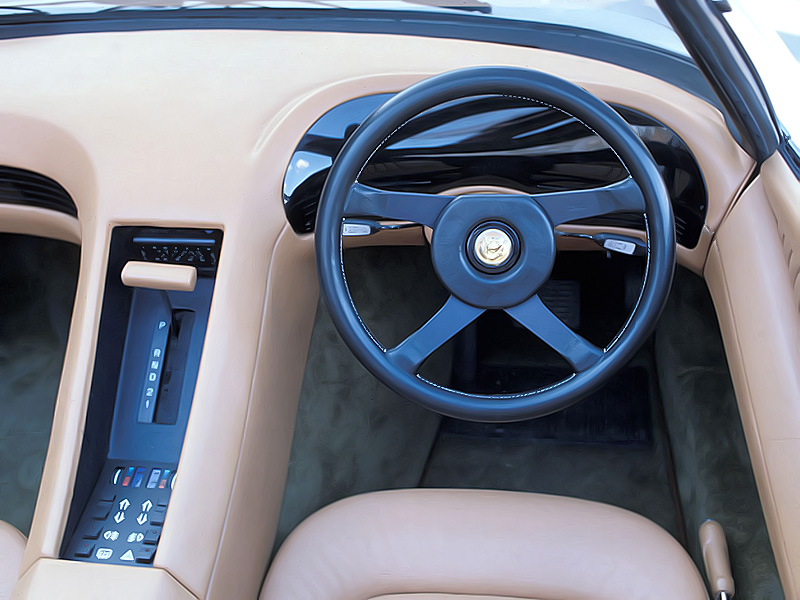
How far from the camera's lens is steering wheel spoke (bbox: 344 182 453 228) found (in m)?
1.06

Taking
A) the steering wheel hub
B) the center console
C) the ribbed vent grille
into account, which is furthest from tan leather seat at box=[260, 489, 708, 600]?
the ribbed vent grille

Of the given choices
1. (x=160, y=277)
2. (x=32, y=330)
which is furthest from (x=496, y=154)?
(x=32, y=330)

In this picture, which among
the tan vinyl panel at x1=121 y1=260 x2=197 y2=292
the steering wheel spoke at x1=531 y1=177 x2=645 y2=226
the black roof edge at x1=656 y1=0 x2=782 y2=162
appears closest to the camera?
the black roof edge at x1=656 y1=0 x2=782 y2=162

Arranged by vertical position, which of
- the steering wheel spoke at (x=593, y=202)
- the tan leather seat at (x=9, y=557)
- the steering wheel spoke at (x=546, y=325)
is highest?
the steering wheel spoke at (x=593, y=202)

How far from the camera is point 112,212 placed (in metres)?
1.15

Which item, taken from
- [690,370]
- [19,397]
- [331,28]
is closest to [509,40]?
[331,28]

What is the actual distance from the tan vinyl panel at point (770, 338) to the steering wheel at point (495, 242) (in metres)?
0.17

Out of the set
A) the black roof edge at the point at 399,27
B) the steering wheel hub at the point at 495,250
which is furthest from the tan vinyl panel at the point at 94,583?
the black roof edge at the point at 399,27

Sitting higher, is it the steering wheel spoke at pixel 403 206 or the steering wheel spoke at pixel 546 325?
the steering wheel spoke at pixel 403 206

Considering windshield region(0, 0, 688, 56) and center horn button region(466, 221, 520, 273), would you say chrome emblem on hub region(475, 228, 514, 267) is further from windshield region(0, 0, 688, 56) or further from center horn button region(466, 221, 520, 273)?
windshield region(0, 0, 688, 56)

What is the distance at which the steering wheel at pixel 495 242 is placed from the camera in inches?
38.7

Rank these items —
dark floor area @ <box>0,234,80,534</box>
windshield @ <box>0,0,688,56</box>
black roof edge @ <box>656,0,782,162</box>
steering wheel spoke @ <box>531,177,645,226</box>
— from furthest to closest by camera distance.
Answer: dark floor area @ <box>0,234,80,534</box>, windshield @ <box>0,0,688,56</box>, steering wheel spoke @ <box>531,177,645,226</box>, black roof edge @ <box>656,0,782,162</box>

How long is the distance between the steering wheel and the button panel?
1.19 feet

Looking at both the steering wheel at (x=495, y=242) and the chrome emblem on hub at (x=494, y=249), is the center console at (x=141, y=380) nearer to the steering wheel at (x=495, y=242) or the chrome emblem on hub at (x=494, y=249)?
the steering wheel at (x=495, y=242)
